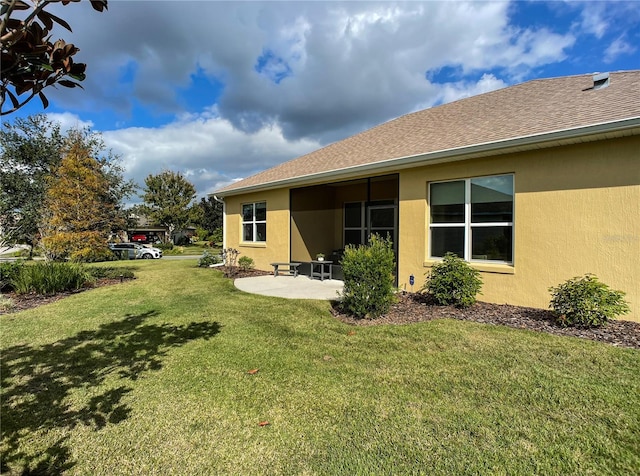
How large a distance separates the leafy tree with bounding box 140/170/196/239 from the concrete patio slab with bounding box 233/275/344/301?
38115 millimetres

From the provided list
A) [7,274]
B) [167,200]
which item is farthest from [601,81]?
[167,200]

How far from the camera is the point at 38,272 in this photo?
9203 mm

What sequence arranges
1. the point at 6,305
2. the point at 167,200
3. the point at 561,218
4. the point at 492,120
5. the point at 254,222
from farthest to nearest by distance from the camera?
the point at 167,200 < the point at 254,222 < the point at 492,120 < the point at 6,305 < the point at 561,218

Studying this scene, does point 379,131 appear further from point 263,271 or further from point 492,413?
point 492,413

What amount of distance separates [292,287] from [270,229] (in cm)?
404

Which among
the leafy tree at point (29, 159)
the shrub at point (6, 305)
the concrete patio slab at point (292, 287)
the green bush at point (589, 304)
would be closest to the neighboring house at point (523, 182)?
the green bush at point (589, 304)

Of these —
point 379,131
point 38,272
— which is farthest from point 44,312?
point 379,131

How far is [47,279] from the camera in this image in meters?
9.11

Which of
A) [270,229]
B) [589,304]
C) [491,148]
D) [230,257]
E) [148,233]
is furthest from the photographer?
[148,233]

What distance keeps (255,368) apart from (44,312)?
625 centimetres

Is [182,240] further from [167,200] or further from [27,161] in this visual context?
[27,161]

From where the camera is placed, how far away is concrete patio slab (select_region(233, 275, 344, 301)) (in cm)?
843

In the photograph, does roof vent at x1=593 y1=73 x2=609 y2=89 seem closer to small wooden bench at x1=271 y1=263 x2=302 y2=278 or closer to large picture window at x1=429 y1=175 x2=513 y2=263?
large picture window at x1=429 y1=175 x2=513 y2=263

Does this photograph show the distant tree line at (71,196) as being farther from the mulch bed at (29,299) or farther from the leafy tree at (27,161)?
the mulch bed at (29,299)
